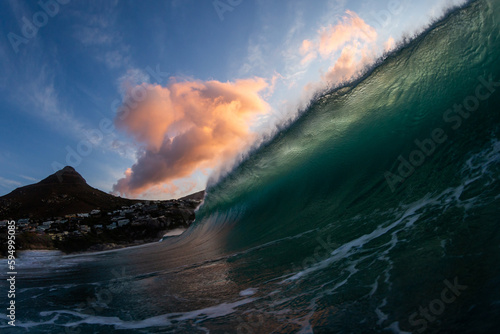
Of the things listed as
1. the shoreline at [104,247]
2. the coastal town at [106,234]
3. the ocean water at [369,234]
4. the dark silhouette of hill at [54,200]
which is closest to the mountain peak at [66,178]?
the dark silhouette of hill at [54,200]

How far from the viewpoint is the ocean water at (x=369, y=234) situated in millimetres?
2010

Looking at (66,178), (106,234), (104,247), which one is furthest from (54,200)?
(104,247)

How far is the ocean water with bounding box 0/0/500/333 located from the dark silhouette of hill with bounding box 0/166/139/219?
5583 centimetres

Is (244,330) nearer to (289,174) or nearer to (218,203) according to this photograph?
(289,174)

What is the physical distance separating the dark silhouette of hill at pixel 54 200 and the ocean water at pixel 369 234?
183 feet

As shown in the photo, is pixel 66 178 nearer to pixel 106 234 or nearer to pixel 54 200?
pixel 54 200

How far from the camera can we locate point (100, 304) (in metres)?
3.40

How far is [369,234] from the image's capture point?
383cm

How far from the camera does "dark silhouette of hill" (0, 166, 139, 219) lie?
168 feet

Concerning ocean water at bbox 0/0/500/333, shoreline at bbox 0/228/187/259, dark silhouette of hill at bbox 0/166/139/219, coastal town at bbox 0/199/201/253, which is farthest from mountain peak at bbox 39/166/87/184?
ocean water at bbox 0/0/500/333

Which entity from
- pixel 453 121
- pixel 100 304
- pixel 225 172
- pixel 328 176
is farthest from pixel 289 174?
pixel 100 304

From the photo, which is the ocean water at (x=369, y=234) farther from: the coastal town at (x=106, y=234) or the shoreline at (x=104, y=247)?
the coastal town at (x=106, y=234)

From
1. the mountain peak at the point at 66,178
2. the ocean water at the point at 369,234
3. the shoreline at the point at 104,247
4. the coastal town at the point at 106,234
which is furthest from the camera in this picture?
the mountain peak at the point at 66,178

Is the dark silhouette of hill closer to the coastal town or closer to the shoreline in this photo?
the coastal town
